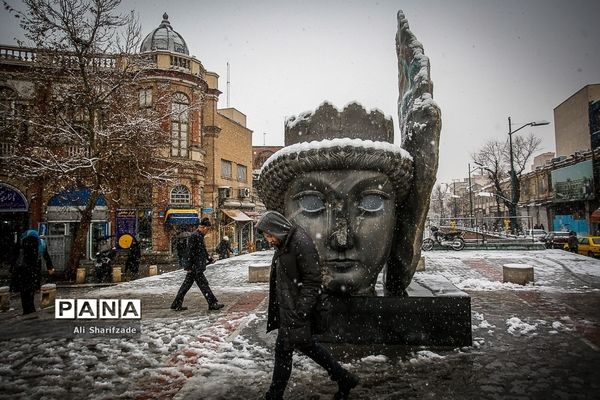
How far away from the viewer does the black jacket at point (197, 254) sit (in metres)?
6.74

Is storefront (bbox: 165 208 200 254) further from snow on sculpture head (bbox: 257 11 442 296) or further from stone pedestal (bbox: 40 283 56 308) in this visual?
snow on sculpture head (bbox: 257 11 442 296)

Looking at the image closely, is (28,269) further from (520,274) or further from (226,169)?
(226,169)

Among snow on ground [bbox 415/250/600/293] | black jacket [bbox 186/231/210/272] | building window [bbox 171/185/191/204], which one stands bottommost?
snow on ground [bbox 415/250/600/293]

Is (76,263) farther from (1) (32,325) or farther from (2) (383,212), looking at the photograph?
(2) (383,212)

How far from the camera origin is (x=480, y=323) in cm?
541

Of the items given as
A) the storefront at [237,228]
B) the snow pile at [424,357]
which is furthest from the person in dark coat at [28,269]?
the storefront at [237,228]

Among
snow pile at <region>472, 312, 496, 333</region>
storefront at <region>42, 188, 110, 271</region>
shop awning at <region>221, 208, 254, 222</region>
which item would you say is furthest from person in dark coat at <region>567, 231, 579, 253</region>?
storefront at <region>42, 188, 110, 271</region>

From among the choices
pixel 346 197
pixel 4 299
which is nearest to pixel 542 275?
pixel 346 197

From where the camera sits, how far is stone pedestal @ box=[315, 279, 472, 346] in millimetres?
Result: 4145

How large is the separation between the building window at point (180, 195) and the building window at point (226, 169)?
4722 millimetres

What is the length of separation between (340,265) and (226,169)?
27652 mm

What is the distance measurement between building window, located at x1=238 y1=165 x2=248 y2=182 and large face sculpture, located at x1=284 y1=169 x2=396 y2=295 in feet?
95.9

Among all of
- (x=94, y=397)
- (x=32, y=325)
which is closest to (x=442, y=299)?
(x=94, y=397)

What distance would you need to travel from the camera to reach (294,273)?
2.99 meters
